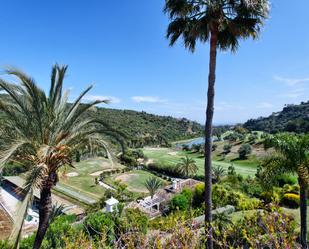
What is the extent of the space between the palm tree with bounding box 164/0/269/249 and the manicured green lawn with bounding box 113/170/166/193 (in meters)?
33.1

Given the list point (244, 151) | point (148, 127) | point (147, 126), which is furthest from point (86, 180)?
point (147, 126)

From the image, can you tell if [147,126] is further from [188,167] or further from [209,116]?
[209,116]

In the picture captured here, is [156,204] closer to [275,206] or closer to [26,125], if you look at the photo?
[26,125]

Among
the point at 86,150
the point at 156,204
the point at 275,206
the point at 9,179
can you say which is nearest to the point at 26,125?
the point at 86,150

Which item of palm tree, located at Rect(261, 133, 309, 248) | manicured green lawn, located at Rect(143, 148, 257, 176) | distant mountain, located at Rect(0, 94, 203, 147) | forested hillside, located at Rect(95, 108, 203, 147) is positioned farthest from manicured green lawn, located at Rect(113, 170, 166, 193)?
palm tree, located at Rect(261, 133, 309, 248)

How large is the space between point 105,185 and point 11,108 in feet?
124

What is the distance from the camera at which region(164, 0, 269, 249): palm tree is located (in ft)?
26.7

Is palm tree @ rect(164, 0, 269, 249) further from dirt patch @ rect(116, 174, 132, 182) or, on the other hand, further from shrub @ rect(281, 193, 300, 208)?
dirt patch @ rect(116, 174, 132, 182)

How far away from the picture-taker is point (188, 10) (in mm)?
8336

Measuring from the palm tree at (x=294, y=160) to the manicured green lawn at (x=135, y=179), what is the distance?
30.7 metres

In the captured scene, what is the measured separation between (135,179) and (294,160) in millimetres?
39866

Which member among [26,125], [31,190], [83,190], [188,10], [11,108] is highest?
[188,10]

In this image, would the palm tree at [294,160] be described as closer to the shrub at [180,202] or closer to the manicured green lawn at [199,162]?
the shrub at [180,202]

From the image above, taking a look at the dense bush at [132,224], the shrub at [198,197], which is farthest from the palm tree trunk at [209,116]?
the shrub at [198,197]
